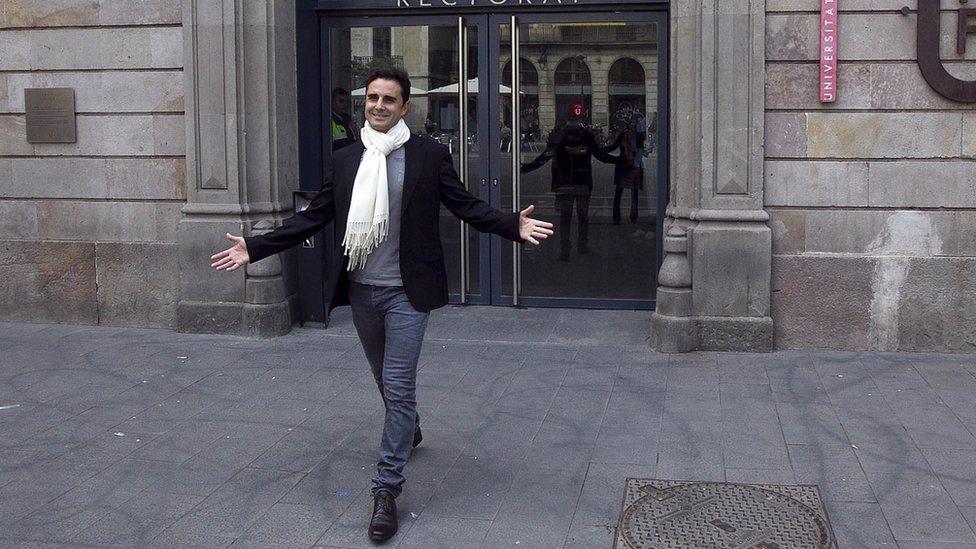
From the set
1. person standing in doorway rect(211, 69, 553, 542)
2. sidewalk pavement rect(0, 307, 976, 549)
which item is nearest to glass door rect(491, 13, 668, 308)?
sidewalk pavement rect(0, 307, 976, 549)

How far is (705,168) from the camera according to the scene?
28.3 ft

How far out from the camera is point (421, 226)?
539 cm

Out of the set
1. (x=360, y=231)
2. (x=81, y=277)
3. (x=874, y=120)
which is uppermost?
(x=874, y=120)

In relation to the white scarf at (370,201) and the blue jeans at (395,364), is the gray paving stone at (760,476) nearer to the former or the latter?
the blue jeans at (395,364)

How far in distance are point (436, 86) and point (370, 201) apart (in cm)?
511

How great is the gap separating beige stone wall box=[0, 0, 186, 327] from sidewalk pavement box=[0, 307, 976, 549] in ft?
1.65

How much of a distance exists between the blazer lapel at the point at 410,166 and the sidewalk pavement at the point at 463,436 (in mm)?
1443

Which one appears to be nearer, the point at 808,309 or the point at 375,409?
the point at 375,409

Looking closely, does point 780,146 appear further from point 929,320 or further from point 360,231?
point 360,231

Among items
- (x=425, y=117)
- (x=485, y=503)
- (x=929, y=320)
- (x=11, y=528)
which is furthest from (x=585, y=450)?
(x=425, y=117)

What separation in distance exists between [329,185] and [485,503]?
5.45 ft

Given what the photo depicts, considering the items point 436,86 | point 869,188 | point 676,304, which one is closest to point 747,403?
point 676,304

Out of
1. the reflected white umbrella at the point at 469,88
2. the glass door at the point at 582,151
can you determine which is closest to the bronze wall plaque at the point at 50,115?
the reflected white umbrella at the point at 469,88

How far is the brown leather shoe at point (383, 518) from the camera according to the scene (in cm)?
500
